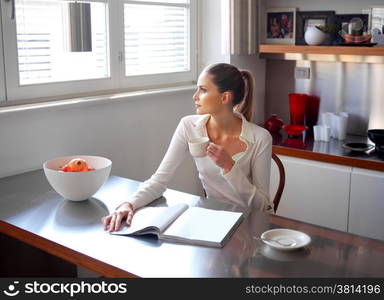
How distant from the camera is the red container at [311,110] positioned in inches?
140

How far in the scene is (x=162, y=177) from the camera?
6.86ft

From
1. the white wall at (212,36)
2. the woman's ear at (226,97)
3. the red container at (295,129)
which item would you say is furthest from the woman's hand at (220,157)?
the red container at (295,129)

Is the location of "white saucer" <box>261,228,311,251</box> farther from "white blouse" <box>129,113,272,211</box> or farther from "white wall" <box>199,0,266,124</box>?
"white wall" <box>199,0,266,124</box>

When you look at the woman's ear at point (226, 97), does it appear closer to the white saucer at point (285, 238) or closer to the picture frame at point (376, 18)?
the white saucer at point (285, 238)

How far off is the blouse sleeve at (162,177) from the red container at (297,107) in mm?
1432

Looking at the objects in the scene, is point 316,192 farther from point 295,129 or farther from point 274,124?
point 274,124

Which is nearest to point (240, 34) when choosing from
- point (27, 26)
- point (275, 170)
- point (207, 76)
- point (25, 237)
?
point (275, 170)

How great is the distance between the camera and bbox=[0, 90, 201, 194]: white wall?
2.29 meters

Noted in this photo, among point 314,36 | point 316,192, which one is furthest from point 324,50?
point 316,192

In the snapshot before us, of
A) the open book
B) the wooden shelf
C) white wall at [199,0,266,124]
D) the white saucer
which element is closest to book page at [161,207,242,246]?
the open book

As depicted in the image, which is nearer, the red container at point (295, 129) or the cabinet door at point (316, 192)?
the cabinet door at point (316, 192)

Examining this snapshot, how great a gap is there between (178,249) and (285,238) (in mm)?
328

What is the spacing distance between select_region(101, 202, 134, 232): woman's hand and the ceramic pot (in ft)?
6.37

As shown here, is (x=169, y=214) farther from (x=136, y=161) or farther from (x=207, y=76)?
(x=136, y=161)
